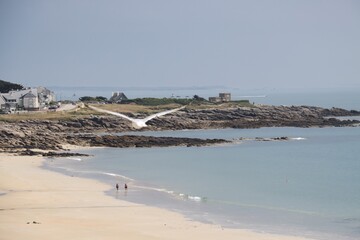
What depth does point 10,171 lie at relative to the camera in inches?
1270

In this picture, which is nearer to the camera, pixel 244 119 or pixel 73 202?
pixel 73 202

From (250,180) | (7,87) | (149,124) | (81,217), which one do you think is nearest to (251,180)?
(250,180)

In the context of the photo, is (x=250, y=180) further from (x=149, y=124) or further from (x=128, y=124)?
(x=149, y=124)

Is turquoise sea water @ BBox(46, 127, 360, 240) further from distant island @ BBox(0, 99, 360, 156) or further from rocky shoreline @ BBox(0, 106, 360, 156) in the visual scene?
distant island @ BBox(0, 99, 360, 156)

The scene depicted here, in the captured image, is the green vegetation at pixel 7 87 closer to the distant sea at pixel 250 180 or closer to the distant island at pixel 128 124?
the distant island at pixel 128 124

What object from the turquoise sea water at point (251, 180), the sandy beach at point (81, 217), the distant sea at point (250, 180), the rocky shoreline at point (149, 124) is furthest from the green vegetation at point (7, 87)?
the sandy beach at point (81, 217)

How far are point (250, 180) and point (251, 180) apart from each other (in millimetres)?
45

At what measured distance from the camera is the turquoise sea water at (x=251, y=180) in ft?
73.7

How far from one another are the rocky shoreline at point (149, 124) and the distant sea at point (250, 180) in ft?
7.44

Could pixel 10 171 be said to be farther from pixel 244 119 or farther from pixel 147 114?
pixel 244 119

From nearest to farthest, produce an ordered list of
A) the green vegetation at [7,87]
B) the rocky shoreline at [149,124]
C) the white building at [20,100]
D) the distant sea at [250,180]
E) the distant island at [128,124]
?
the distant sea at [250,180]
the rocky shoreline at [149,124]
the distant island at [128,124]
the white building at [20,100]
the green vegetation at [7,87]

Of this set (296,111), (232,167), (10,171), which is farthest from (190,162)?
(296,111)

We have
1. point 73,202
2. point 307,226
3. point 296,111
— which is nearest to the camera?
point 307,226

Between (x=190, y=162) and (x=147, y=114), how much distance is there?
24923mm
